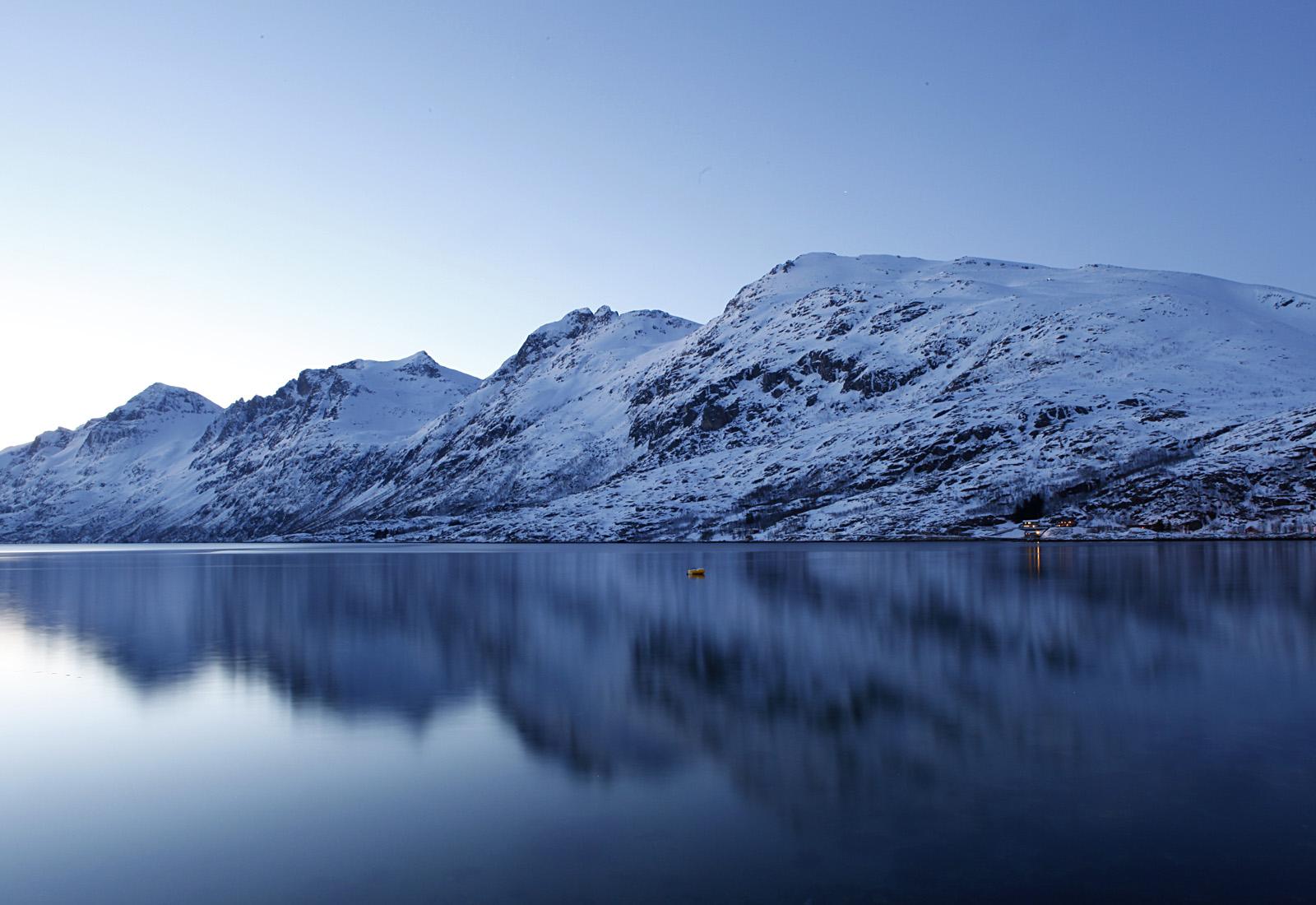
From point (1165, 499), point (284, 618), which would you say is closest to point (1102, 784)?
point (284, 618)

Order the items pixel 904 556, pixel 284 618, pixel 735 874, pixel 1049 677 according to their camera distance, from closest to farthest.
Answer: pixel 735 874
pixel 1049 677
pixel 284 618
pixel 904 556

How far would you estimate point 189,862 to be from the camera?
14312 millimetres

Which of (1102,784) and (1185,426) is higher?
(1185,426)

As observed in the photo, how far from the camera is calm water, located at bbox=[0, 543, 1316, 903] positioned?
1327 centimetres

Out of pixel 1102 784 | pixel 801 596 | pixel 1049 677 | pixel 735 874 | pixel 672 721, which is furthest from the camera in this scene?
pixel 801 596

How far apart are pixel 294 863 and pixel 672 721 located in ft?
35.3

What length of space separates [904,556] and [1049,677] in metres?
90.4

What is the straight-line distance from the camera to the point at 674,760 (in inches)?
768

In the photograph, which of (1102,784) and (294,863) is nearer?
(294,863)

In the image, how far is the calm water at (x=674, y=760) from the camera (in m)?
13.3

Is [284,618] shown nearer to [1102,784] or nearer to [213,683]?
[213,683]

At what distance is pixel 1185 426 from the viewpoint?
632ft

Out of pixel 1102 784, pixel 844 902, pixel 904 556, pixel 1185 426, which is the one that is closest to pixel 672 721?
pixel 1102 784

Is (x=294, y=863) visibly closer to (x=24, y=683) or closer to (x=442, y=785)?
(x=442, y=785)
